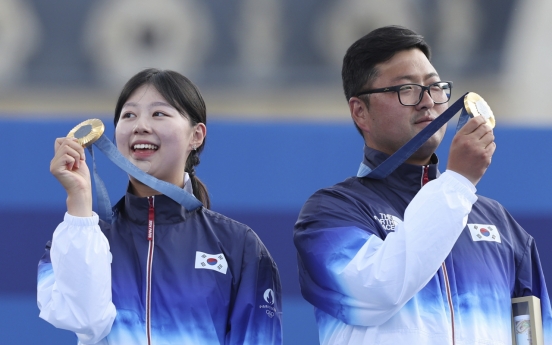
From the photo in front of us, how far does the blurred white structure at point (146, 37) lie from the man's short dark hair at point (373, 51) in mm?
9179

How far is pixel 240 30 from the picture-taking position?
12.8 m

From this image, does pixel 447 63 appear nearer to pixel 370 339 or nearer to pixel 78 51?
pixel 78 51

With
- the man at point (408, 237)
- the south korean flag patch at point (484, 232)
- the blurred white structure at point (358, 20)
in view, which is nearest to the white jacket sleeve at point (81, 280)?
the man at point (408, 237)

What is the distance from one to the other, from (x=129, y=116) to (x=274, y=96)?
9065 mm

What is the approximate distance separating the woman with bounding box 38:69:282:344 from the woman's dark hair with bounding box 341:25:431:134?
50cm

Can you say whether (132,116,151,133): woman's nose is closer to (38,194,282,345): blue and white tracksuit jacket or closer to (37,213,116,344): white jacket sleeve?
(38,194,282,345): blue and white tracksuit jacket

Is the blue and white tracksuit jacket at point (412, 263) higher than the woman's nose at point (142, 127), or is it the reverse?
the woman's nose at point (142, 127)

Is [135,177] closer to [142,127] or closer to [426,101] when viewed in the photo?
[142,127]

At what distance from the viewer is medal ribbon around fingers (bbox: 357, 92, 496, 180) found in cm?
250

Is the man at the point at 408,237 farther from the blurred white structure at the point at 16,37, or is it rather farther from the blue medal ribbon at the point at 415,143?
the blurred white structure at the point at 16,37

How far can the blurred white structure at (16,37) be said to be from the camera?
12211 mm

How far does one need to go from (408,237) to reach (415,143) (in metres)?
0.41

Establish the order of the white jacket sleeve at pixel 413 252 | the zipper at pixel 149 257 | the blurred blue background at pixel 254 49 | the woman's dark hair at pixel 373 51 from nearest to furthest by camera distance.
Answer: the white jacket sleeve at pixel 413 252, the zipper at pixel 149 257, the woman's dark hair at pixel 373 51, the blurred blue background at pixel 254 49

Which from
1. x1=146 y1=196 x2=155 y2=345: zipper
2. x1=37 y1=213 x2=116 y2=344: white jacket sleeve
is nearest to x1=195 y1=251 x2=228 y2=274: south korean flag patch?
x1=146 y1=196 x2=155 y2=345: zipper
